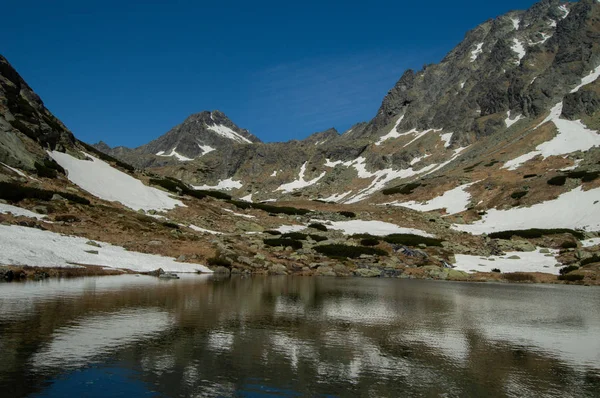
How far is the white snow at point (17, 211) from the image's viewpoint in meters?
34.2

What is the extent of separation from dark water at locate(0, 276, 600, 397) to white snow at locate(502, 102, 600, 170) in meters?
101

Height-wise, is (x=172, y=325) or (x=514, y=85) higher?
(x=514, y=85)

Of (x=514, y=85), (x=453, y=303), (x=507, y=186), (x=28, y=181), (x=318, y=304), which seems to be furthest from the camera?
(x=514, y=85)

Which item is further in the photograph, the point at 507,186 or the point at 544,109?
the point at 544,109

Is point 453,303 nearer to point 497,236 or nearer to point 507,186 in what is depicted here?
point 497,236

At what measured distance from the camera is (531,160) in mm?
109750

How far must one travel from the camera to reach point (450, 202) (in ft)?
302

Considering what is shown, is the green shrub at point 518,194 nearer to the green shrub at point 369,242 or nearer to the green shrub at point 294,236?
the green shrub at point 369,242

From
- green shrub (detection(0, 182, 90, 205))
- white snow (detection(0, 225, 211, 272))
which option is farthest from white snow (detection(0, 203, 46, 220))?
white snow (detection(0, 225, 211, 272))

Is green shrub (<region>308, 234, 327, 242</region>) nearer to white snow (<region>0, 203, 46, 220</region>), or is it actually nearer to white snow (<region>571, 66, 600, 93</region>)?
white snow (<region>0, 203, 46, 220</region>)

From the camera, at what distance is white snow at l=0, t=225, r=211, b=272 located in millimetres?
26062

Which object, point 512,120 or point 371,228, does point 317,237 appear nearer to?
point 371,228

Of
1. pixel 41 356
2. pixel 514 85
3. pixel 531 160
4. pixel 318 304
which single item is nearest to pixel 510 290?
pixel 318 304

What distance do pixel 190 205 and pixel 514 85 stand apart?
15988 centimetres
